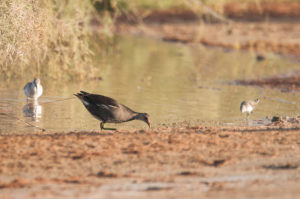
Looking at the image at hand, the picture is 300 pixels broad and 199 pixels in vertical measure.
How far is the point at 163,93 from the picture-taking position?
15742 millimetres

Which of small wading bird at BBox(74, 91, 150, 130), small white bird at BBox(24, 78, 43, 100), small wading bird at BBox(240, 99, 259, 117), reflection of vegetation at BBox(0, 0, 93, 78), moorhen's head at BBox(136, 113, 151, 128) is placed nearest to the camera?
small wading bird at BBox(74, 91, 150, 130)

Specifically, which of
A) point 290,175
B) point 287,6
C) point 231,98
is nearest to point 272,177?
point 290,175

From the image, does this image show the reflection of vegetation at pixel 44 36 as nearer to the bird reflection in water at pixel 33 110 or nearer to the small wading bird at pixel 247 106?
the bird reflection in water at pixel 33 110

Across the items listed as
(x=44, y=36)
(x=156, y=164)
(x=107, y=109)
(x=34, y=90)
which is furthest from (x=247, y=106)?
(x=156, y=164)

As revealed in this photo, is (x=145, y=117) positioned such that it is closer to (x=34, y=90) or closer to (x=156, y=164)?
(x=156, y=164)

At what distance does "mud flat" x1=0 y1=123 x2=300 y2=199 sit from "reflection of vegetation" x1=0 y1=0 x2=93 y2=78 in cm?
207

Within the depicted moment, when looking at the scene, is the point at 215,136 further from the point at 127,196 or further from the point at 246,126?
the point at 127,196

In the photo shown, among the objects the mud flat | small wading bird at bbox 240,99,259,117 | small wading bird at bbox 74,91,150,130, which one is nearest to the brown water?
small wading bird at bbox 240,99,259,117

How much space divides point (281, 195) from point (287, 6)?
35401mm

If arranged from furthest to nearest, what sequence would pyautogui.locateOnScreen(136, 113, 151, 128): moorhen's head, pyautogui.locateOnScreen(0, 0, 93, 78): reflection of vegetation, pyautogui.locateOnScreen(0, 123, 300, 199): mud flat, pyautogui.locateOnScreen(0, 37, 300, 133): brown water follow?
pyautogui.locateOnScreen(0, 37, 300, 133): brown water < pyautogui.locateOnScreen(136, 113, 151, 128): moorhen's head < pyautogui.locateOnScreen(0, 0, 93, 78): reflection of vegetation < pyautogui.locateOnScreen(0, 123, 300, 199): mud flat

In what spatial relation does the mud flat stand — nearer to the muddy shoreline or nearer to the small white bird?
the muddy shoreline

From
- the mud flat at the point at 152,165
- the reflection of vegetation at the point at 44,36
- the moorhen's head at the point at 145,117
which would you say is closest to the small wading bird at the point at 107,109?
the moorhen's head at the point at 145,117

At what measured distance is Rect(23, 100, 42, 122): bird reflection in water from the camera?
12094 millimetres

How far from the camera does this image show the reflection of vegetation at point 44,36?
1062 cm
